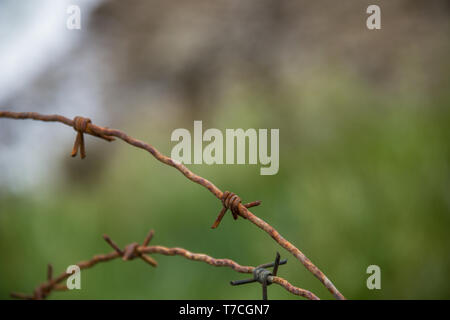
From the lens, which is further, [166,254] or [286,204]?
[286,204]

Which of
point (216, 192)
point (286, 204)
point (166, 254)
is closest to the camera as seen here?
point (216, 192)

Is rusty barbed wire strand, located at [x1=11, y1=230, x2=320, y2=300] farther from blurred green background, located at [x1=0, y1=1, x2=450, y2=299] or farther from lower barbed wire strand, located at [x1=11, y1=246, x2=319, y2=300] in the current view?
blurred green background, located at [x1=0, y1=1, x2=450, y2=299]

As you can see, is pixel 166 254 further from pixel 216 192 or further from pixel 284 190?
pixel 284 190

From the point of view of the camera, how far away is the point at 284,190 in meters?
2.37

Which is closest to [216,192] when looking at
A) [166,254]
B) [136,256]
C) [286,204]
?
[166,254]

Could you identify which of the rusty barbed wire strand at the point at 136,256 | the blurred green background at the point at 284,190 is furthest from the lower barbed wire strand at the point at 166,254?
the blurred green background at the point at 284,190

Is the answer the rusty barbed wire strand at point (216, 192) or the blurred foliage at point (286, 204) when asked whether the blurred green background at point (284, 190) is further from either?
the rusty barbed wire strand at point (216, 192)

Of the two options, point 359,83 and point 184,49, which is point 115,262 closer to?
point 184,49

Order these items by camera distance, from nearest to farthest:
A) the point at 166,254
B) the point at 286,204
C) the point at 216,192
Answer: the point at 216,192
the point at 166,254
the point at 286,204

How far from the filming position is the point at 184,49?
2828 millimetres

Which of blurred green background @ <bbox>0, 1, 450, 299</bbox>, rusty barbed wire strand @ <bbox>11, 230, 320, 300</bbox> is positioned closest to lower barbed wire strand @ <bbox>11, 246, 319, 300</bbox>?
rusty barbed wire strand @ <bbox>11, 230, 320, 300</bbox>

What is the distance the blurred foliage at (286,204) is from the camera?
2195 mm

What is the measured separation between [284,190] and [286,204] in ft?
0.25
